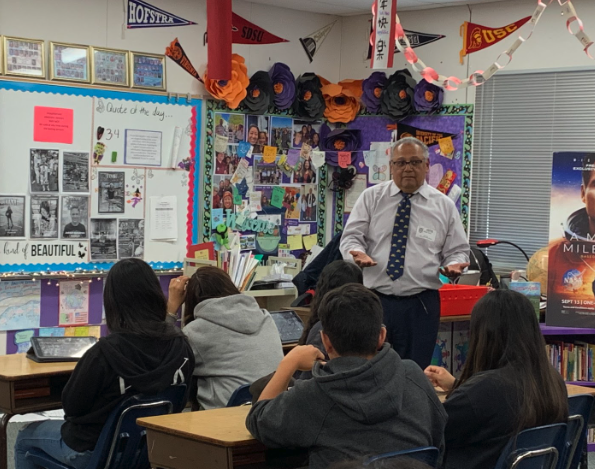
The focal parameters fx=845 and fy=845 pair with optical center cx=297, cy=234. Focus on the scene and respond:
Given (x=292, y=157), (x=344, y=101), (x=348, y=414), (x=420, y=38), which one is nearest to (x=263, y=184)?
(x=292, y=157)

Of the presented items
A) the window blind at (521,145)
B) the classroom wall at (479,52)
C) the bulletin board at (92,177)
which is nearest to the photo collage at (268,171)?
the bulletin board at (92,177)

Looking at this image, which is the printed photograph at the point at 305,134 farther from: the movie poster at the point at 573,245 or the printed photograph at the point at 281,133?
the movie poster at the point at 573,245

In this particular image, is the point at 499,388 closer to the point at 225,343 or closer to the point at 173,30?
the point at 225,343

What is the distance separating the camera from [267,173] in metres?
6.57

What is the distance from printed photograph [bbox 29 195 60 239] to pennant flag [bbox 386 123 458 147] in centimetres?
273

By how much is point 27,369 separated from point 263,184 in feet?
11.4

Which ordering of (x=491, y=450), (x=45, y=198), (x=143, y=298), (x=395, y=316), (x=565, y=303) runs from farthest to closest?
(x=45, y=198) < (x=565, y=303) < (x=395, y=316) < (x=143, y=298) < (x=491, y=450)

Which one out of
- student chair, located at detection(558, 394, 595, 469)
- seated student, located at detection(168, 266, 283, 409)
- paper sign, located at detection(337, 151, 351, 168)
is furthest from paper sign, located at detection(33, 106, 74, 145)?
student chair, located at detection(558, 394, 595, 469)

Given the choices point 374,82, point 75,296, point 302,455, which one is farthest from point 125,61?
point 302,455

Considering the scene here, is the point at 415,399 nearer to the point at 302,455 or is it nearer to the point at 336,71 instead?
the point at 302,455

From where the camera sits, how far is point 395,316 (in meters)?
4.11

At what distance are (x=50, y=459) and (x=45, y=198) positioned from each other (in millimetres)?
2609

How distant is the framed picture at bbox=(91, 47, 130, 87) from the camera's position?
5551 millimetres

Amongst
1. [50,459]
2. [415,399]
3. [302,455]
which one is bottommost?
[50,459]
